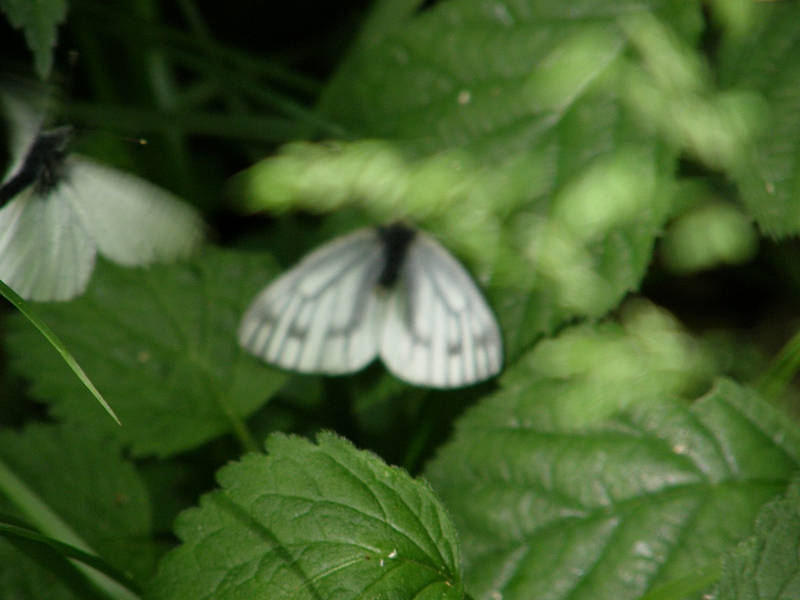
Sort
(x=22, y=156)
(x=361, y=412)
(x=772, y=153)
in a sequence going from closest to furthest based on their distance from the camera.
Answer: (x=22, y=156)
(x=772, y=153)
(x=361, y=412)

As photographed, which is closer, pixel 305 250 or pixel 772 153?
pixel 772 153

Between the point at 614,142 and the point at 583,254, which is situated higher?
the point at 614,142

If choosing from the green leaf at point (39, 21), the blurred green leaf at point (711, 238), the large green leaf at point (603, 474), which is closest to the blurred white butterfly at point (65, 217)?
the green leaf at point (39, 21)

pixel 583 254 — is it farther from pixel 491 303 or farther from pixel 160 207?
pixel 160 207

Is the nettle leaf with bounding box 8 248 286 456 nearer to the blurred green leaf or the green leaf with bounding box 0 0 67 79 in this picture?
the green leaf with bounding box 0 0 67 79

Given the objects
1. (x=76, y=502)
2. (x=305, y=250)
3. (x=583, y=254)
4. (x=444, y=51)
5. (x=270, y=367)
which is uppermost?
(x=444, y=51)

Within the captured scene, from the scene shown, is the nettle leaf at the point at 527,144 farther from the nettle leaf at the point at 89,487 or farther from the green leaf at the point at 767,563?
the nettle leaf at the point at 89,487

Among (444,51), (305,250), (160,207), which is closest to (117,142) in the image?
(305,250)

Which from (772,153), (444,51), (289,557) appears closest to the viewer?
(289,557)
